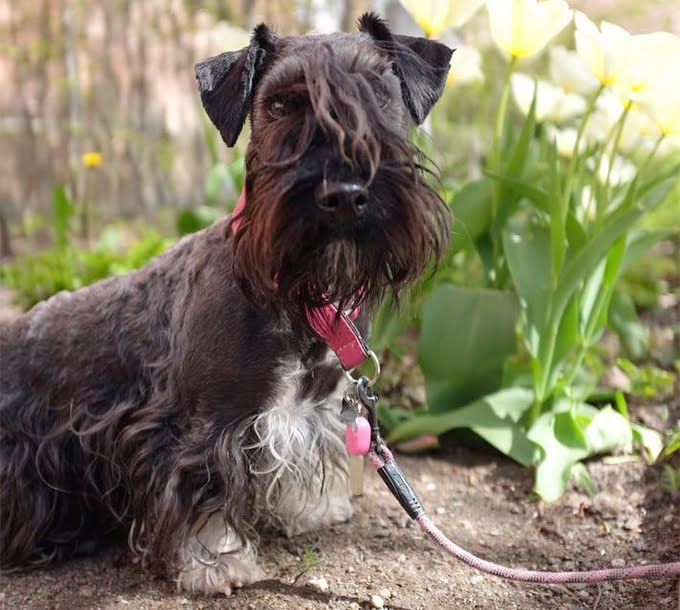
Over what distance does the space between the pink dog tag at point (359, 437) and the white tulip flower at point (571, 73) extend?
1.77 m

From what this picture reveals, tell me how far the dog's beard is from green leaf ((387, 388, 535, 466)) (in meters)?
1.17

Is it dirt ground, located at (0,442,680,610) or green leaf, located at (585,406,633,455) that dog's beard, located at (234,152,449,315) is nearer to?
dirt ground, located at (0,442,680,610)

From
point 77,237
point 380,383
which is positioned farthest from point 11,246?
point 380,383

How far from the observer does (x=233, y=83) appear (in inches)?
92.3

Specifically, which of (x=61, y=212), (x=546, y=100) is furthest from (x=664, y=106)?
(x=61, y=212)

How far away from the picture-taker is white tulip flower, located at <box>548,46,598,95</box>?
3.29 metres

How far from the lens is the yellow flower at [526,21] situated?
9.23 ft

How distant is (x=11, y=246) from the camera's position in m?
6.59

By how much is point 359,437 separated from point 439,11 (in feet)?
5.19

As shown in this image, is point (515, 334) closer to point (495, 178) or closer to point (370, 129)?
point (495, 178)

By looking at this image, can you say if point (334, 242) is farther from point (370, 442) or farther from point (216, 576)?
point (216, 576)

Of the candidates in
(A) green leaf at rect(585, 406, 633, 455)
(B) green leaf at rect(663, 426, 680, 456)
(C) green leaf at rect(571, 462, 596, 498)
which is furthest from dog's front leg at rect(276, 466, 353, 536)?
(B) green leaf at rect(663, 426, 680, 456)

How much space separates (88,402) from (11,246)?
4.29 m

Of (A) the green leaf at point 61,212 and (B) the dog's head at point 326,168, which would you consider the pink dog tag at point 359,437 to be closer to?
(B) the dog's head at point 326,168
